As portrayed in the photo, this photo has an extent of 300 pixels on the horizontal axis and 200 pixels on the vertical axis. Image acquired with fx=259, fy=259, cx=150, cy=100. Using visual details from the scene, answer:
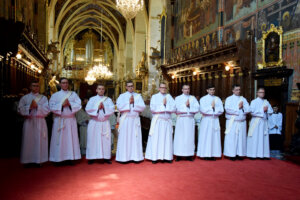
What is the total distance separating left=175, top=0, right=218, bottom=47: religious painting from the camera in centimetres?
1218

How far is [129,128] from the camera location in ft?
18.7

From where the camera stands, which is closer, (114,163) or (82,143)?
(114,163)

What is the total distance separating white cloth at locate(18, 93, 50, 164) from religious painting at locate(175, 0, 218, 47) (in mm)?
9058

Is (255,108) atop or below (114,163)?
atop

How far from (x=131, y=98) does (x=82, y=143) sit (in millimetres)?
2268

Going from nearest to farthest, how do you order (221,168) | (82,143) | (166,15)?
(221,168) → (82,143) → (166,15)

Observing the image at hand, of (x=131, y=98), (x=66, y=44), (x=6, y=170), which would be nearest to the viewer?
(x=6, y=170)

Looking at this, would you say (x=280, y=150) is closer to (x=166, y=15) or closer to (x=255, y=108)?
(x=255, y=108)

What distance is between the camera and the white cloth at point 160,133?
573 centimetres

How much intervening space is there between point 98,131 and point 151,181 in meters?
1.83

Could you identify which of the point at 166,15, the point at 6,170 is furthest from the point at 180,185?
the point at 166,15

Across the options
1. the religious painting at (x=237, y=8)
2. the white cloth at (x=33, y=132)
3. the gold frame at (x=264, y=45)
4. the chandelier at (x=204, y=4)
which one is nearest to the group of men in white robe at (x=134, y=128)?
the white cloth at (x=33, y=132)

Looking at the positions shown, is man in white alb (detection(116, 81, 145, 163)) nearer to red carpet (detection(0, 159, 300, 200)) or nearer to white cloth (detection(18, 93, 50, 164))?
red carpet (detection(0, 159, 300, 200))

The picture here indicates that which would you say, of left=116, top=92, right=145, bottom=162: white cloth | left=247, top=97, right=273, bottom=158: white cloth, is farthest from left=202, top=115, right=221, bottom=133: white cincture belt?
left=116, top=92, right=145, bottom=162: white cloth
